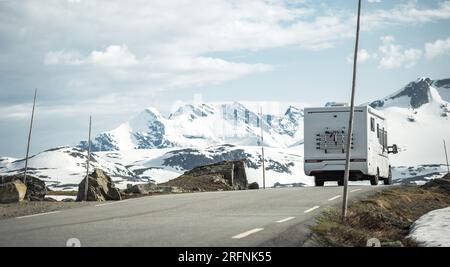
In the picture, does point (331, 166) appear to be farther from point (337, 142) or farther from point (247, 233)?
point (247, 233)

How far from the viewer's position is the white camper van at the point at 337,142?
30547 mm

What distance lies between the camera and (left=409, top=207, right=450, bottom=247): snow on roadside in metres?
11.8

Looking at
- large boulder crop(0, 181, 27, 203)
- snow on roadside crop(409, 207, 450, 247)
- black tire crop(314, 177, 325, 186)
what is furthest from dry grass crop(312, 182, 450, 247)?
large boulder crop(0, 181, 27, 203)

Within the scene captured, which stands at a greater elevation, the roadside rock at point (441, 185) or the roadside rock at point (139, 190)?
the roadside rock at point (441, 185)

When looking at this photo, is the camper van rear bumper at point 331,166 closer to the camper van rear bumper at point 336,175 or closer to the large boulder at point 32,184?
the camper van rear bumper at point 336,175

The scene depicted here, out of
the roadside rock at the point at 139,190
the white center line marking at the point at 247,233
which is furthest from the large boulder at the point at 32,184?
the white center line marking at the point at 247,233

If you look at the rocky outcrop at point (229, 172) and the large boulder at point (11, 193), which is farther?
the rocky outcrop at point (229, 172)

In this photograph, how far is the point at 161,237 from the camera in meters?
10.2

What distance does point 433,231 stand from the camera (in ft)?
46.4

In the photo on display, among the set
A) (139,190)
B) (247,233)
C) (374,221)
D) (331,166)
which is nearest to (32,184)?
(139,190)

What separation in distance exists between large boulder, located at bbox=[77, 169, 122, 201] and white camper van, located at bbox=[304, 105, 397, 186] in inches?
374

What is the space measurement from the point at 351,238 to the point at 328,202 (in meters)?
7.53

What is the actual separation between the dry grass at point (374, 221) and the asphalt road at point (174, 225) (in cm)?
44

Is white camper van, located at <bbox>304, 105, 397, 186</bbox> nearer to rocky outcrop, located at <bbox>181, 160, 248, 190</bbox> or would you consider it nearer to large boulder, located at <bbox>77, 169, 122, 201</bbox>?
rocky outcrop, located at <bbox>181, 160, 248, 190</bbox>
